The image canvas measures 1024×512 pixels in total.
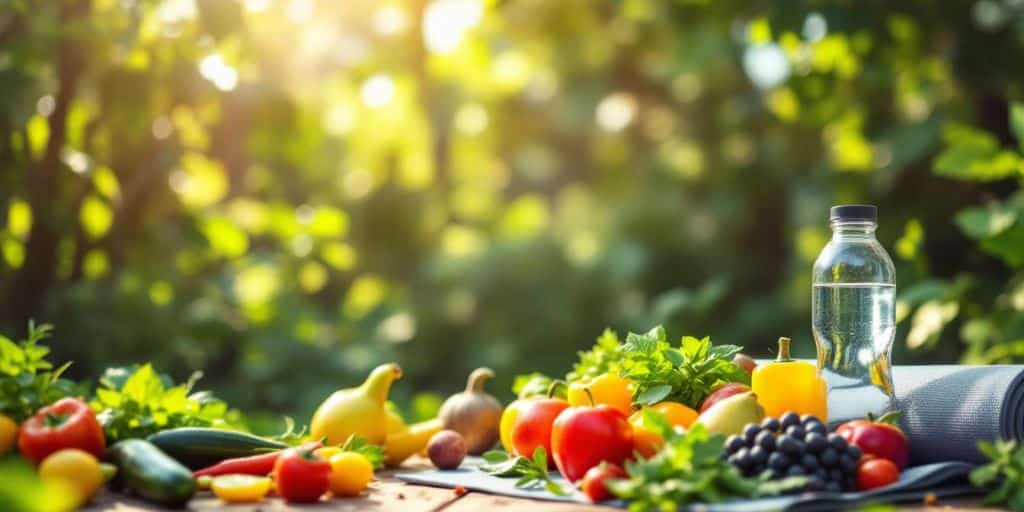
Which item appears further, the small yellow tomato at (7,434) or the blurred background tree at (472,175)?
the blurred background tree at (472,175)

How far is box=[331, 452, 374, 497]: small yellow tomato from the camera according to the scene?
7.58 ft

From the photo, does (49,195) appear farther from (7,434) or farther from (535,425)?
(535,425)

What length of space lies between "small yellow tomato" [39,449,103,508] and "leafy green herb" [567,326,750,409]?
116cm

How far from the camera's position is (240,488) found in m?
2.17

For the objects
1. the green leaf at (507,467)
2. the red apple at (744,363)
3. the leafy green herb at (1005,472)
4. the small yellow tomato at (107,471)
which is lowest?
the leafy green herb at (1005,472)

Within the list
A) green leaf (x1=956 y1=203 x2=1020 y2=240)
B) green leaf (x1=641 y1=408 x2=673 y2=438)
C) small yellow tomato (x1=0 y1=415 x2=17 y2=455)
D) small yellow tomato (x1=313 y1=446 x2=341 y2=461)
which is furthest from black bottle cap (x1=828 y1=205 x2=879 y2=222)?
small yellow tomato (x1=0 y1=415 x2=17 y2=455)

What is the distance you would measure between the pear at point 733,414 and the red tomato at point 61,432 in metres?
1.27

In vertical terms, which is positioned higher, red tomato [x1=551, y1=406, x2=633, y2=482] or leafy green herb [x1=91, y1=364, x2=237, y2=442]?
leafy green herb [x1=91, y1=364, x2=237, y2=442]

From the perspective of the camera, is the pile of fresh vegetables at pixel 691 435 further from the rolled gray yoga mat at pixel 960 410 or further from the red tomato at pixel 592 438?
the rolled gray yoga mat at pixel 960 410

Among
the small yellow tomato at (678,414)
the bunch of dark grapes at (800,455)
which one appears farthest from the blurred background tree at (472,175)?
the bunch of dark grapes at (800,455)

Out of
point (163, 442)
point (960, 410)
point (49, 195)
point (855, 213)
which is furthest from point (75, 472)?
point (49, 195)

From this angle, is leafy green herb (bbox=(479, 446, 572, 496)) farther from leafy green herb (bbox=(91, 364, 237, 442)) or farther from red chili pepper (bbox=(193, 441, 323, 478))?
leafy green herb (bbox=(91, 364, 237, 442))

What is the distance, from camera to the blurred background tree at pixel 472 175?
4898 mm

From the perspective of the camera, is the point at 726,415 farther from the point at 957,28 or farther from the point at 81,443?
the point at 957,28
